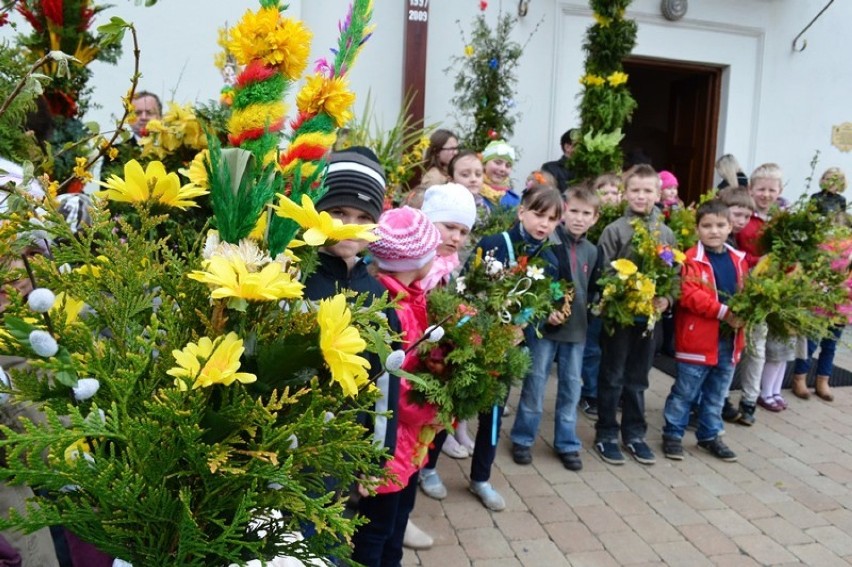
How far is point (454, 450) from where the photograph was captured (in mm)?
4391

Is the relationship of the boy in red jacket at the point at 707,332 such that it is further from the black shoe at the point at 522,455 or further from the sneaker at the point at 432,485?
the sneaker at the point at 432,485

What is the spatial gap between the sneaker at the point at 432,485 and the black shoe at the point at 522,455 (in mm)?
638

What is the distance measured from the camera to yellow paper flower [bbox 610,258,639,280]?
13.4ft

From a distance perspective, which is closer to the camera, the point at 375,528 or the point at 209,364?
the point at 209,364

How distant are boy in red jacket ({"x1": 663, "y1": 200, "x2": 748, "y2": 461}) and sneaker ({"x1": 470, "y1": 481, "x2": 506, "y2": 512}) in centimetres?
143

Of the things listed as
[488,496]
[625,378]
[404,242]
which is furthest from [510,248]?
[625,378]

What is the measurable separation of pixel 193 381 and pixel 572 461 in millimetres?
3829

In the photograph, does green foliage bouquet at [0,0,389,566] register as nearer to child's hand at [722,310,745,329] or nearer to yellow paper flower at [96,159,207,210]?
yellow paper flower at [96,159,207,210]

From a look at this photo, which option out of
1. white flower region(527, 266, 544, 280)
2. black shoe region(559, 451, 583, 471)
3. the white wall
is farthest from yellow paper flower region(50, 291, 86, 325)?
the white wall

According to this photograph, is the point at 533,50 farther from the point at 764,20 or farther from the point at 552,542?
the point at 552,542

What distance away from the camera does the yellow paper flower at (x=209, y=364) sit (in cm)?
82

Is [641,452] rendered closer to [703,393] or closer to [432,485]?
[703,393]

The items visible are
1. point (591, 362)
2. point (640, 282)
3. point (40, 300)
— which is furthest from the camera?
point (591, 362)

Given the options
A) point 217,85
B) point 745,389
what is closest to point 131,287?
point 745,389
